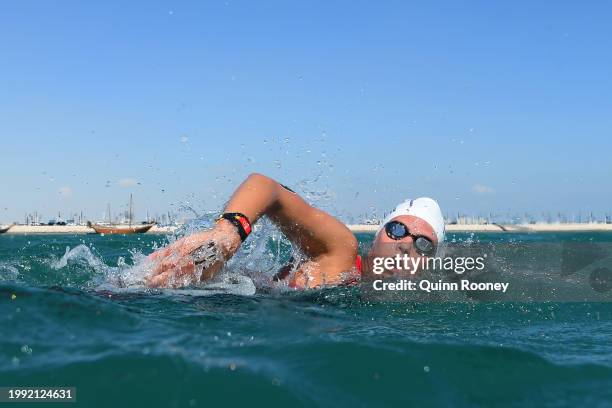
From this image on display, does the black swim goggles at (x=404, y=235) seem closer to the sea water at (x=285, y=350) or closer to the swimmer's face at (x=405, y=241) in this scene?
the swimmer's face at (x=405, y=241)

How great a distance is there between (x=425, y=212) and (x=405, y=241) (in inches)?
19.9

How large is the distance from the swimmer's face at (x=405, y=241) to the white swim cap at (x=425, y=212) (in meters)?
0.09

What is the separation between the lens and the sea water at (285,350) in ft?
8.88

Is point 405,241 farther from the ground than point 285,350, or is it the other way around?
point 405,241

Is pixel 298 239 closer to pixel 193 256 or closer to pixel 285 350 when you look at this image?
pixel 193 256

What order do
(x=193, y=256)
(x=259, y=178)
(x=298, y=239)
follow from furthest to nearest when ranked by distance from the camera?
(x=298, y=239) < (x=259, y=178) < (x=193, y=256)

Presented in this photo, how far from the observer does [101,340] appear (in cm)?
335

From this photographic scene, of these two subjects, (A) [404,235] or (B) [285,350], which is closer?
(B) [285,350]

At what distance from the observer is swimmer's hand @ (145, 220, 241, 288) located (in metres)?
4.48

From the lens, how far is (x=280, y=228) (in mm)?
5691

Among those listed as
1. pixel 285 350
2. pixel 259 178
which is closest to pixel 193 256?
pixel 259 178

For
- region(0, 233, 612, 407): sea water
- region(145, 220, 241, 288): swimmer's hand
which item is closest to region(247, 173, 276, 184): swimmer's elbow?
region(145, 220, 241, 288): swimmer's hand

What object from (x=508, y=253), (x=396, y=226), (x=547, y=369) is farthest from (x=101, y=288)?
(x=508, y=253)

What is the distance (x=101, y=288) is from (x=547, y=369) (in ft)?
11.7
